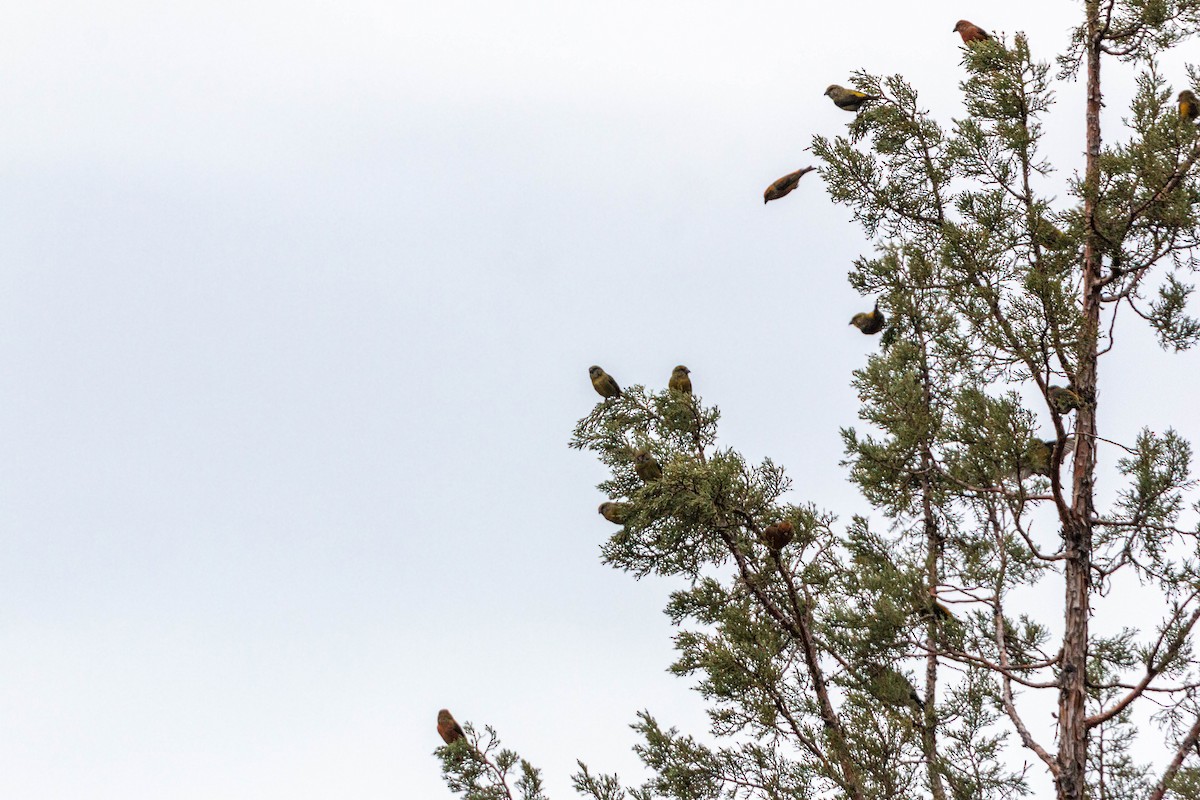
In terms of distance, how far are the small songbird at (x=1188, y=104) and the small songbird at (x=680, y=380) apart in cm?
380

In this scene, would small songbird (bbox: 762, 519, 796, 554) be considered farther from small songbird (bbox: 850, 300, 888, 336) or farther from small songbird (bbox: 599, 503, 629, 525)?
small songbird (bbox: 850, 300, 888, 336)

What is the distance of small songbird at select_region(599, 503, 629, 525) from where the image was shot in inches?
302

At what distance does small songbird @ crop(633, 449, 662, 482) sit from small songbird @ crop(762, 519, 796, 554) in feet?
Answer: 2.29

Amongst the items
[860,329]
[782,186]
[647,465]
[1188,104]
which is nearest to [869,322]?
[860,329]

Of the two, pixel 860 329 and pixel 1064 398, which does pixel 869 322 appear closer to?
pixel 860 329

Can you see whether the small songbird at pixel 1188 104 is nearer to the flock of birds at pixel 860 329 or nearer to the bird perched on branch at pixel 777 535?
the flock of birds at pixel 860 329

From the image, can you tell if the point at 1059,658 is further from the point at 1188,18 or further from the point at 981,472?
the point at 1188,18

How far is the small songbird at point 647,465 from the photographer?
782cm

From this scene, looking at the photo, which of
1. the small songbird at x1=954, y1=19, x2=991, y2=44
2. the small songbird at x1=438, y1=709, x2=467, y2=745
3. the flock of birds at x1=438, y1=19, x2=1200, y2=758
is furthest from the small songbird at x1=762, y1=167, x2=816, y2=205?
the small songbird at x1=438, y1=709, x2=467, y2=745

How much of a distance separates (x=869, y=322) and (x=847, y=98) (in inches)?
82.4

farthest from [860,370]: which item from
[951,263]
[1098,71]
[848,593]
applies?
[1098,71]

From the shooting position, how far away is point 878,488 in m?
9.08

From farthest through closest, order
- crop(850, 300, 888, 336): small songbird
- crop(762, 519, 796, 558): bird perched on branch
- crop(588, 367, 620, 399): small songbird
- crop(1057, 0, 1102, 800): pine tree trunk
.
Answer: crop(850, 300, 888, 336): small songbird
crop(588, 367, 620, 399): small songbird
crop(1057, 0, 1102, 800): pine tree trunk
crop(762, 519, 796, 558): bird perched on branch

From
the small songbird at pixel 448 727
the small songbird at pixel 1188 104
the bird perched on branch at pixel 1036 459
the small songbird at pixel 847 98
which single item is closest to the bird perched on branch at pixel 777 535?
the bird perched on branch at pixel 1036 459
